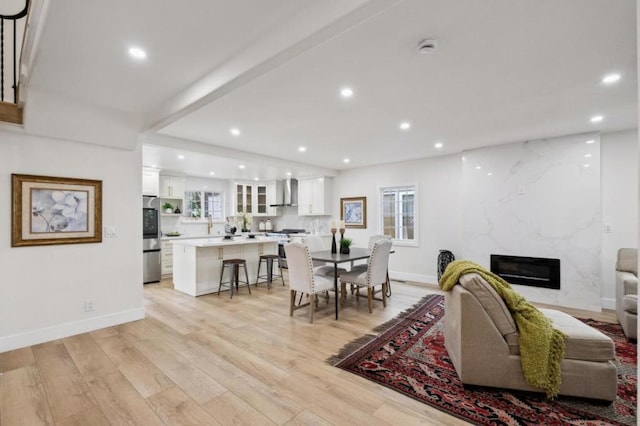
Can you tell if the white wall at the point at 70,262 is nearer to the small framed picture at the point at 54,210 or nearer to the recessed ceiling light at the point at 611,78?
the small framed picture at the point at 54,210

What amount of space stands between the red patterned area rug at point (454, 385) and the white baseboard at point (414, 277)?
262 centimetres

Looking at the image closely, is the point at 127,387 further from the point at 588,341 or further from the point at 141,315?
the point at 588,341

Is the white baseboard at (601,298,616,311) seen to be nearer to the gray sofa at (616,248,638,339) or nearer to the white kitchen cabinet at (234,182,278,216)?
the gray sofa at (616,248,638,339)

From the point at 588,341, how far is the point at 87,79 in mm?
4497

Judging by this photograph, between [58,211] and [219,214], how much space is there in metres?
5.21

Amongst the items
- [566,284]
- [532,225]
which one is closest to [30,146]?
[532,225]

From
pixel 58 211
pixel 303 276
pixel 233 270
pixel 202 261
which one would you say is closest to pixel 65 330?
pixel 58 211

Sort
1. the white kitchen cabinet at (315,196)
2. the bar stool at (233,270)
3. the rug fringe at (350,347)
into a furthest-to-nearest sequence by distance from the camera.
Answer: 1. the white kitchen cabinet at (315,196)
2. the bar stool at (233,270)
3. the rug fringe at (350,347)

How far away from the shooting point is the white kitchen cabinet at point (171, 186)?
Result: 6.88 metres

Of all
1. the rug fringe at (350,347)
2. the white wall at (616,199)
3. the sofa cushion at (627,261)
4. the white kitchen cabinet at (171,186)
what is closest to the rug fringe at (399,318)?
the rug fringe at (350,347)

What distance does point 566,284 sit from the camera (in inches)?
173

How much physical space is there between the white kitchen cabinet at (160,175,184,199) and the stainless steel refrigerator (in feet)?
2.84

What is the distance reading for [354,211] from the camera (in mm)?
7238

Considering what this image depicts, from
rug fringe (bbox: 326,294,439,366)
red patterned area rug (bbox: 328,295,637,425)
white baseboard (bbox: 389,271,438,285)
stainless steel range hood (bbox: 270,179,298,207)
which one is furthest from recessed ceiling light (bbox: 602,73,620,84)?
stainless steel range hood (bbox: 270,179,298,207)
